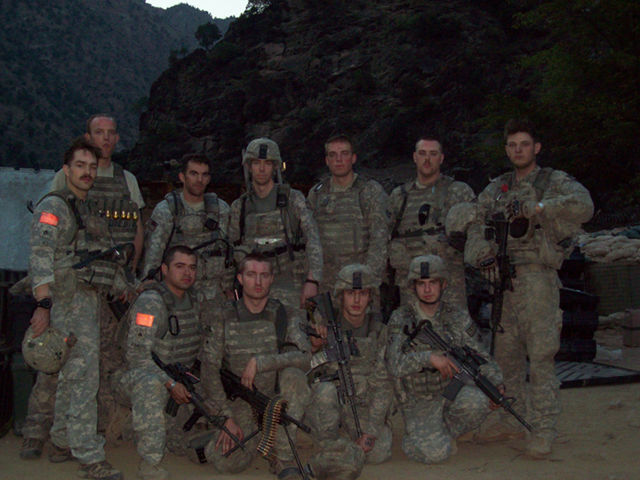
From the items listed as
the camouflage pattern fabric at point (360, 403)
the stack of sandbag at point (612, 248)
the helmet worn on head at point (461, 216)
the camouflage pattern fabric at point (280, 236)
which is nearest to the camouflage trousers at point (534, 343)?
the helmet worn on head at point (461, 216)

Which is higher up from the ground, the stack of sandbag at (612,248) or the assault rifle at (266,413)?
the stack of sandbag at (612,248)

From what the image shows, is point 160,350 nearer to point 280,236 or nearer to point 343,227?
Result: point 280,236

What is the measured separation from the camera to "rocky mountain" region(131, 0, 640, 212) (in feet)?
89.0

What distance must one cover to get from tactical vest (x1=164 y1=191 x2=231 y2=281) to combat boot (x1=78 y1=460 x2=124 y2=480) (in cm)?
190

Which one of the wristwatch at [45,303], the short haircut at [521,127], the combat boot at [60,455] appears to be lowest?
the combat boot at [60,455]

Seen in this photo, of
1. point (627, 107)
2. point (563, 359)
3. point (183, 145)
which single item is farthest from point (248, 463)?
point (183, 145)

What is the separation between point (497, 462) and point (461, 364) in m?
0.76

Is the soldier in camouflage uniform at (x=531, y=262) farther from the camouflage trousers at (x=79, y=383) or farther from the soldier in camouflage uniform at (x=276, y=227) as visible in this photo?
the camouflage trousers at (x=79, y=383)

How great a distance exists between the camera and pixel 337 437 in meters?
4.83

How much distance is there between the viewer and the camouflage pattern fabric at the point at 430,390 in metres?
4.95

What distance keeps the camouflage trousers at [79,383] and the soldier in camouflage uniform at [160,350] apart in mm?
254

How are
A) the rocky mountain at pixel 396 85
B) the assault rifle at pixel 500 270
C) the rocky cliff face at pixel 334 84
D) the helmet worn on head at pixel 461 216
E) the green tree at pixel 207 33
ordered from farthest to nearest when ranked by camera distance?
the green tree at pixel 207 33 → the rocky cliff face at pixel 334 84 → the rocky mountain at pixel 396 85 → the helmet worn on head at pixel 461 216 → the assault rifle at pixel 500 270

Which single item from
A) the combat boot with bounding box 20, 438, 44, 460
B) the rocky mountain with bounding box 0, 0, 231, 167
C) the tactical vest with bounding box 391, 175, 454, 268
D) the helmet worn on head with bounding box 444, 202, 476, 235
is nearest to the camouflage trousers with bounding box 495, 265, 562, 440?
the helmet worn on head with bounding box 444, 202, 476, 235

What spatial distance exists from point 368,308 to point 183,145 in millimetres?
68876
